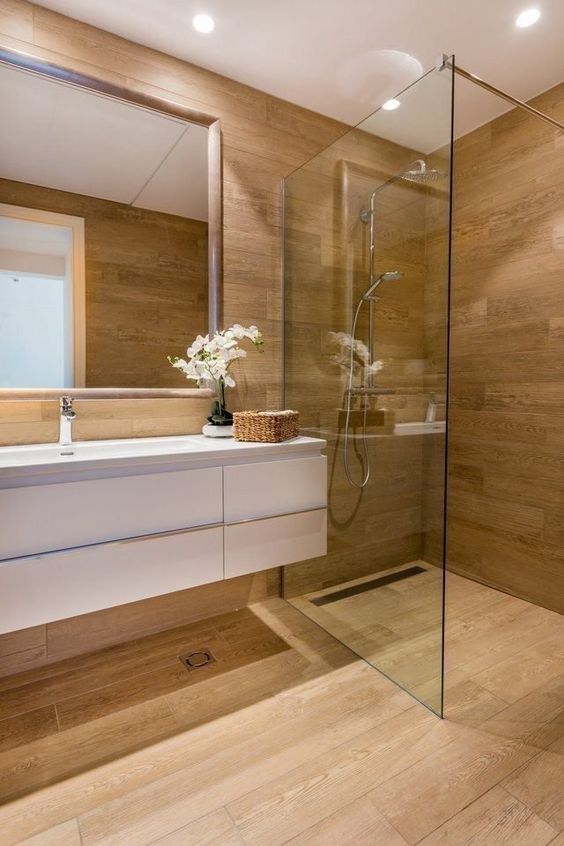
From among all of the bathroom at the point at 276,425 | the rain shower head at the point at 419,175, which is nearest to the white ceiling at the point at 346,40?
the bathroom at the point at 276,425

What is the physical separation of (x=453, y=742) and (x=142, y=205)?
89.6 inches

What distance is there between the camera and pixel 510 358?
2.39 metres

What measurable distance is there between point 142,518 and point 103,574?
0.66ft

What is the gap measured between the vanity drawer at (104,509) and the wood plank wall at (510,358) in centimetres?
160

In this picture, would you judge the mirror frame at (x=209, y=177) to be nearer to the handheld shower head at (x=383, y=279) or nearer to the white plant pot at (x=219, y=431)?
the white plant pot at (x=219, y=431)

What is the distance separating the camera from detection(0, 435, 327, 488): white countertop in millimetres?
1341

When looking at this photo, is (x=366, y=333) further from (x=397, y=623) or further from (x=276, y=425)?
(x=397, y=623)

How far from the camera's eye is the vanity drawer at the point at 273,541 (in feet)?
5.55

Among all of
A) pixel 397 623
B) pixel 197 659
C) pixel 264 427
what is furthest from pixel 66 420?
pixel 397 623

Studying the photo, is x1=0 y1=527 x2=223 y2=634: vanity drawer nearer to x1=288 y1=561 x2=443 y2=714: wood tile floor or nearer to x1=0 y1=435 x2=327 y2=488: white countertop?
x1=0 y1=435 x2=327 y2=488: white countertop

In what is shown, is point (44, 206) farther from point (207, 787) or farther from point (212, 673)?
point (207, 787)

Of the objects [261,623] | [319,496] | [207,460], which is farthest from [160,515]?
[261,623]

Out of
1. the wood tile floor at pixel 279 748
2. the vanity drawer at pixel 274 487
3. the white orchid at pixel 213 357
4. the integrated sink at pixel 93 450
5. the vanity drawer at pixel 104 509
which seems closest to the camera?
the wood tile floor at pixel 279 748

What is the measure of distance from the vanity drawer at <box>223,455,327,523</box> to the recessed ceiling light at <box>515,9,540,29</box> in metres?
1.90
